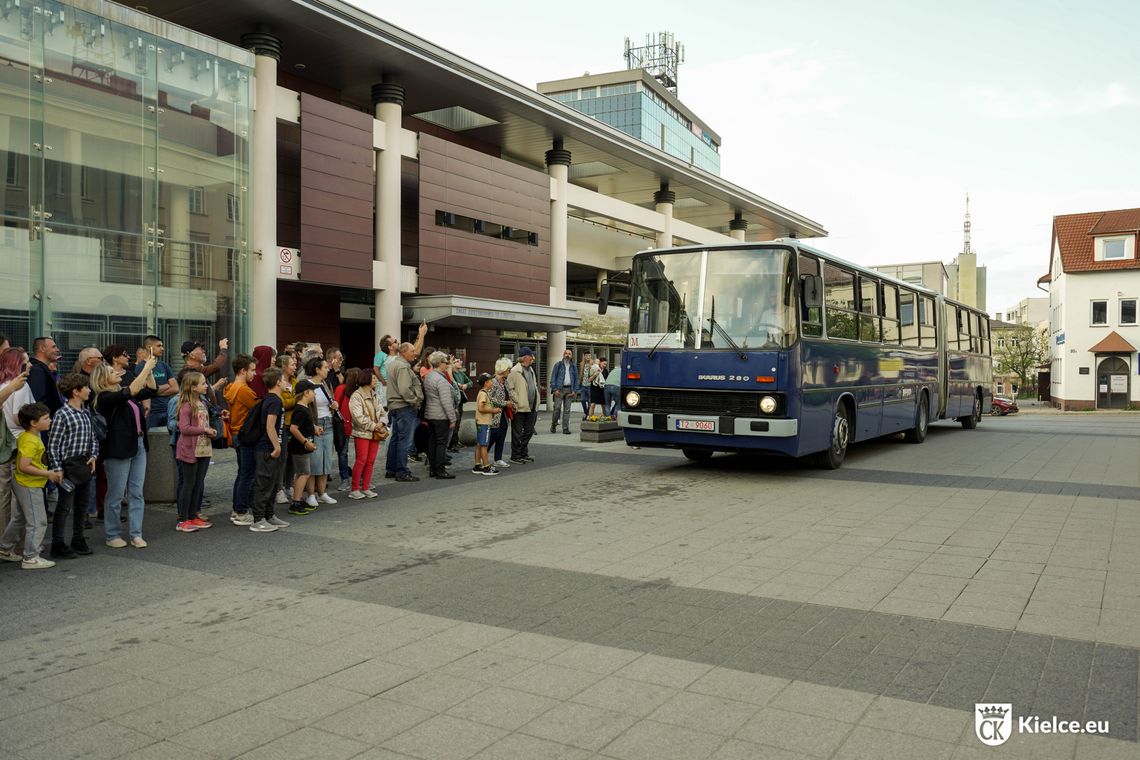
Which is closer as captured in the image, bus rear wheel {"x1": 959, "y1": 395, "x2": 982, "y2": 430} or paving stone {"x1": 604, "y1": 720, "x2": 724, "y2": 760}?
paving stone {"x1": 604, "y1": 720, "x2": 724, "y2": 760}

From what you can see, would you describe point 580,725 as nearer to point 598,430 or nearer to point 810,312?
point 810,312

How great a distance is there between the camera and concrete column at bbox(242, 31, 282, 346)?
20922 mm

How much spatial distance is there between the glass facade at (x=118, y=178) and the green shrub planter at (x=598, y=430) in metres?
7.81

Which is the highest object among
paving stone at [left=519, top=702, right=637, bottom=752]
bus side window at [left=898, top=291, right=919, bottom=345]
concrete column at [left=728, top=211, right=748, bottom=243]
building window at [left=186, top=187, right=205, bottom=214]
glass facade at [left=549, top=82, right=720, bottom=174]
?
glass facade at [left=549, top=82, right=720, bottom=174]

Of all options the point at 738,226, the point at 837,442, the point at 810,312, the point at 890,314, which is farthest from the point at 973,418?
the point at 738,226

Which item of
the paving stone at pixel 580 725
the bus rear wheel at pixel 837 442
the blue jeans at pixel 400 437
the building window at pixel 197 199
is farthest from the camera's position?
the building window at pixel 197 199

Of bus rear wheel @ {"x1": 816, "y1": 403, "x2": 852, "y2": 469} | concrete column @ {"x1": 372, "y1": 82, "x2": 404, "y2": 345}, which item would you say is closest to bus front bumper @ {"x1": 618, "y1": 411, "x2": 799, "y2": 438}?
bus rear wheel @ {"x1": 816, "y1": 403, "x2": 852, "y2": 469}

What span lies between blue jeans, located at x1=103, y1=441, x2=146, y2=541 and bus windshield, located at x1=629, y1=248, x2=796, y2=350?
A: 6857 mm

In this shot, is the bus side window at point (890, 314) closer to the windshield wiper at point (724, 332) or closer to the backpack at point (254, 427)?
the windshield wiper at point (724, 332)

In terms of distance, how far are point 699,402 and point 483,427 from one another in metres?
3.03

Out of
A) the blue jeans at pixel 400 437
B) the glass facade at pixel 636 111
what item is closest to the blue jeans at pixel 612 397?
the blue jeans at pixel 400 437

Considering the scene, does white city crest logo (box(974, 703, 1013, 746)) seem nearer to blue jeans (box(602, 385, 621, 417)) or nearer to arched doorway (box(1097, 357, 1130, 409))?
blue jeans (box(602, 385, 621, 417))

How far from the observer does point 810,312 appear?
1191 cm

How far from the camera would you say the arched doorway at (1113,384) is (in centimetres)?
4791
